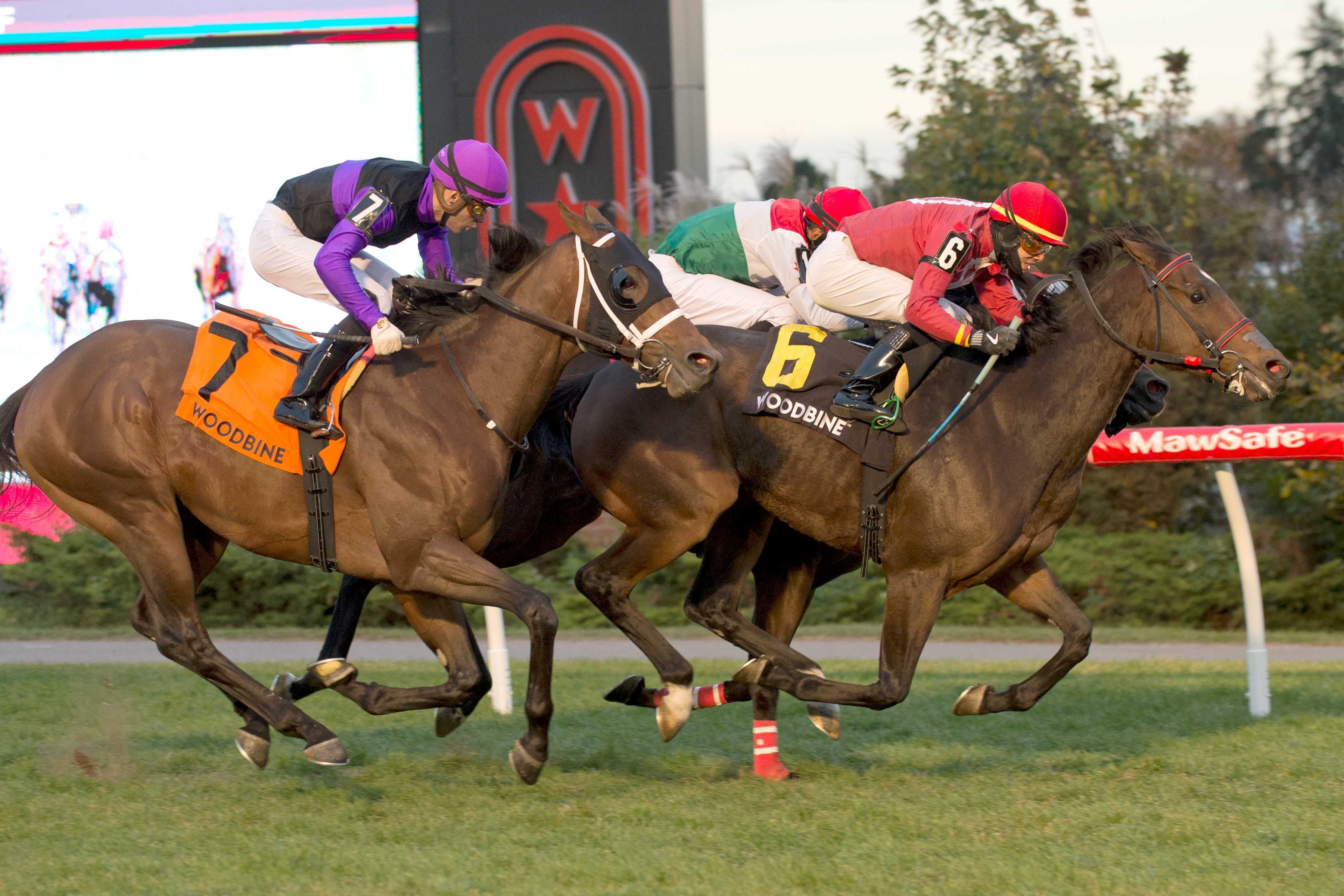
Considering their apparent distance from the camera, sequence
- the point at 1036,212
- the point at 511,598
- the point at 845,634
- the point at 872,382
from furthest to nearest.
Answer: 1. the point at 845,634
2. the point at 872,382
3. the point at 1036,212
4. the point at 511,598

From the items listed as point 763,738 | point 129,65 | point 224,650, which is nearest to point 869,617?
point 224,650

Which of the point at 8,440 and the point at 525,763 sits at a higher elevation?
the point at 8,440

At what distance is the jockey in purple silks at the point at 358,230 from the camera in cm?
477

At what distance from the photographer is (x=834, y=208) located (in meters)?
5.86

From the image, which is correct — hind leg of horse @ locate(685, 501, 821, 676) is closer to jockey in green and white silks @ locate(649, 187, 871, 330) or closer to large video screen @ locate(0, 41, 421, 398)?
Result: jockey in green and white silks @ locate(649, 187, 871, 330)

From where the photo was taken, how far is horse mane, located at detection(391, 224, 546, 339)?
491 centimetres

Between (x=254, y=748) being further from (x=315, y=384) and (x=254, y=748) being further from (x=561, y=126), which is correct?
(x=561, y=126)

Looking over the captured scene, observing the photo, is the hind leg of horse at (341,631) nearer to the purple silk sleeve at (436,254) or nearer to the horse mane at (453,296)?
the horse mane at (453,296)

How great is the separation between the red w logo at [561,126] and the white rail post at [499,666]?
8.12 metres

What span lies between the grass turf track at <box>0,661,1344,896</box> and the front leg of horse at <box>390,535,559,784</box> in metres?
0.21

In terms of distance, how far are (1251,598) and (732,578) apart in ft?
8.12

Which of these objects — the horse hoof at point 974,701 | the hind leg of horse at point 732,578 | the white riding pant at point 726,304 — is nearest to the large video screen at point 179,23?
the white riding pant at point 726,304

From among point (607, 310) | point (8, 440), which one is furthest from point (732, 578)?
point (8, 440)

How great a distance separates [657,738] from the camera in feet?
19.4
